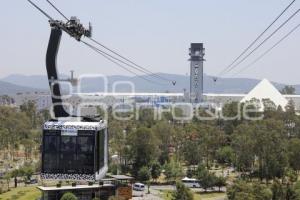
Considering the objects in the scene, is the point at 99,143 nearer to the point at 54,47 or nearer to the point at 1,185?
the point at 54,47

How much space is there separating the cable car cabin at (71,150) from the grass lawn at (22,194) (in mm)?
22703

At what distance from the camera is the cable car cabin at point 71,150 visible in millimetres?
14328

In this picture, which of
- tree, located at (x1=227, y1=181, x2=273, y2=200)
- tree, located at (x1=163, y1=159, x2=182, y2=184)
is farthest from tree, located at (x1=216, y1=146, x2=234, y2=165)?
tree, located at (x1=227, y1=181, x2=273, y2=200)

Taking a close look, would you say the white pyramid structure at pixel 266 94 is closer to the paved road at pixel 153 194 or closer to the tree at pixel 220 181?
the paved road at pixel 153 194

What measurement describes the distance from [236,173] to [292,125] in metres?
15.2

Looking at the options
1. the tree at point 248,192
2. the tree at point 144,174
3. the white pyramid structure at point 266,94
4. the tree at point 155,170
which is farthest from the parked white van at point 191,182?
the white pyramid structure at point 266,94

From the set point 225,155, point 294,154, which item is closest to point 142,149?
point 225,155

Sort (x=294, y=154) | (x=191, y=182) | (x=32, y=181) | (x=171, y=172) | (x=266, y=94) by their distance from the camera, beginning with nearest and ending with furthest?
1. (x=294, y=154)
2. (x=191, y=182)
3. (x=171, y=172)
4. (x=32, y=181)
5. (x=266, y=94)

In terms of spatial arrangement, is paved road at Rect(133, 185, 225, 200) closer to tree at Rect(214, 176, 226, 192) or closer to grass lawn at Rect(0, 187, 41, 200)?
tree at Rect(214, 176, 226, 192)

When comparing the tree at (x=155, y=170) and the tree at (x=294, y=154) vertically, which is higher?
the tree at (x=294, y=154)

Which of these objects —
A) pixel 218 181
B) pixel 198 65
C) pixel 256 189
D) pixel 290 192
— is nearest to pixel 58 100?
pixel 256 189

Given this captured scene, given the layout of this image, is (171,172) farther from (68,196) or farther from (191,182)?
(68,196)

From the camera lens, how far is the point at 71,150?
570 inches

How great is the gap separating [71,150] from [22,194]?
2484 cm
